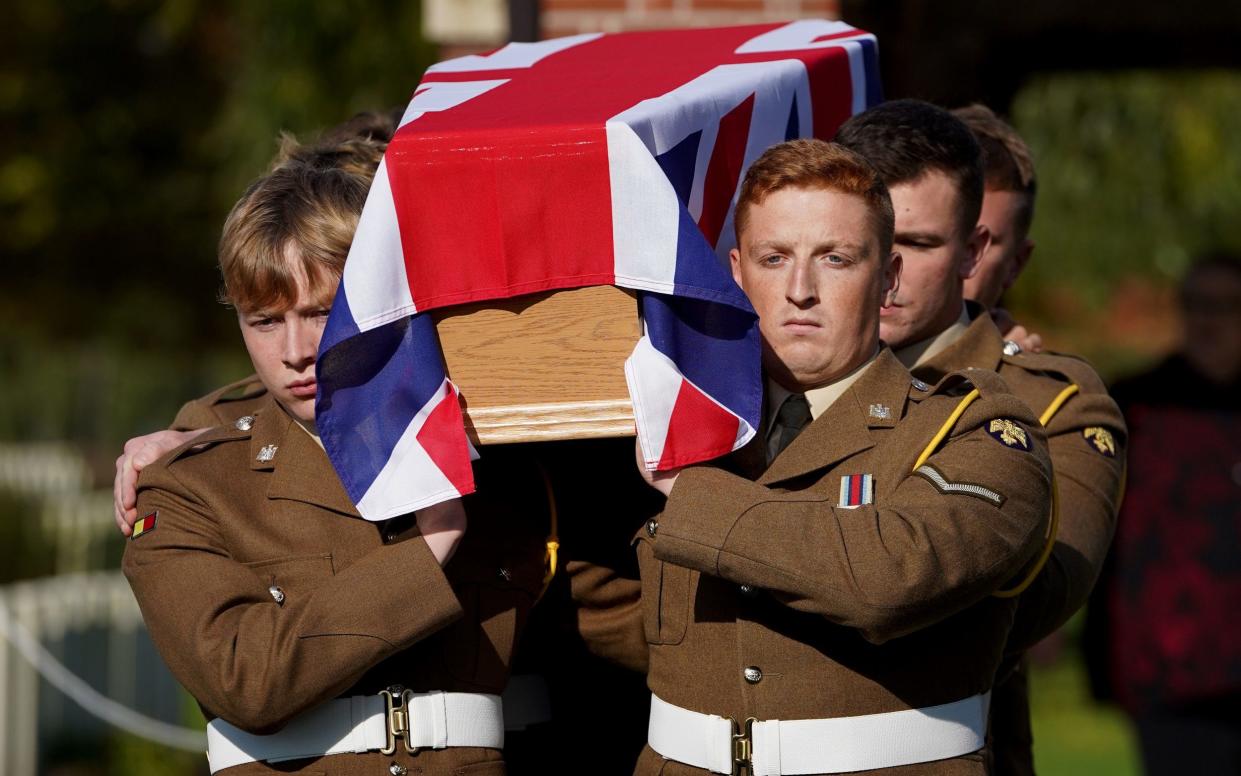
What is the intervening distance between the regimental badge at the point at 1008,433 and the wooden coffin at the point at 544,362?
51cm

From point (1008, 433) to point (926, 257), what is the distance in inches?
22.5

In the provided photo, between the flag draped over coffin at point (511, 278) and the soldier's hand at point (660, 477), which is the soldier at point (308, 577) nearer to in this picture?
the flag draped over coffin at point (511, 278)

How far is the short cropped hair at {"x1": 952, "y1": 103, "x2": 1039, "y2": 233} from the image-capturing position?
345 cm

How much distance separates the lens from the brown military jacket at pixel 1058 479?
2904 mm

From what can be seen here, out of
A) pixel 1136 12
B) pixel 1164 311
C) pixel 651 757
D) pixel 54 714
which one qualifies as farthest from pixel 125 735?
pixel 1164 311

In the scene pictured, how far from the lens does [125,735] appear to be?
8.34 metres

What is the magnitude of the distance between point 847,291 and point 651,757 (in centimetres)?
76

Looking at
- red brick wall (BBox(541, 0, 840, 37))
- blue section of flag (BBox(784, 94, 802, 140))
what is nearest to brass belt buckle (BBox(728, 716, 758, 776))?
blue section of flag (BBox(784, 94, 802, 140))

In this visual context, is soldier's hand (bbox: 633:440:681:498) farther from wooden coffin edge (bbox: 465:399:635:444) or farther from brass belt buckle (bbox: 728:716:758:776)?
brass belt buckle (bbox: 728:716:758:776)

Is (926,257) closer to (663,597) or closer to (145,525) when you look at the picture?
(663,597)

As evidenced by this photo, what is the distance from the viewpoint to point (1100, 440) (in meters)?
3.14

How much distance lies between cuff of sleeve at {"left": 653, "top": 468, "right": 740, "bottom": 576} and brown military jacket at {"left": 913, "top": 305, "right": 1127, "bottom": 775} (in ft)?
2.09

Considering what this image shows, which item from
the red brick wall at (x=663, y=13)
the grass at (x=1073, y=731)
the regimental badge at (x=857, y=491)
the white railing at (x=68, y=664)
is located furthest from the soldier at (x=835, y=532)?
the grass at (x=1073, y=731)

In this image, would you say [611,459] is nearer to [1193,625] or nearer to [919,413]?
[919,413]
